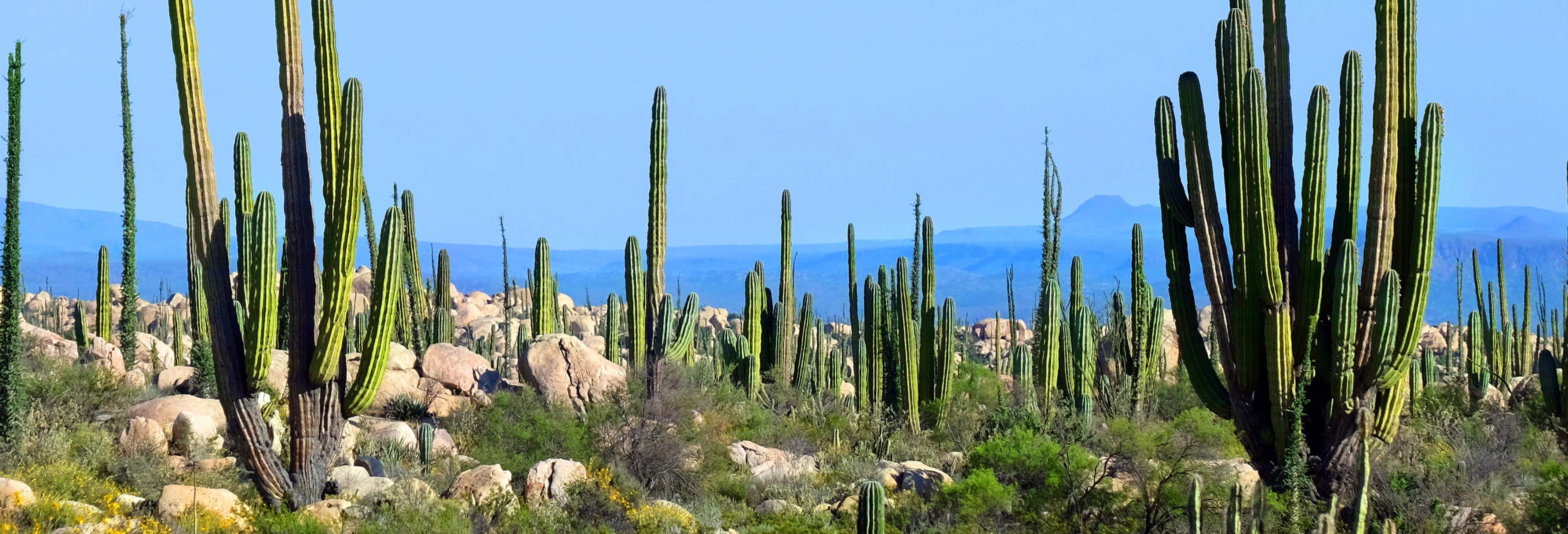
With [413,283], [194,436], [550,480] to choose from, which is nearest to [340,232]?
[550,480]

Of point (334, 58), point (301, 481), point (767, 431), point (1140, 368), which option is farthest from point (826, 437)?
point (334, 58)

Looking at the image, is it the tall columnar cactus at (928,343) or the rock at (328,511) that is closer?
the rock at (328,511)

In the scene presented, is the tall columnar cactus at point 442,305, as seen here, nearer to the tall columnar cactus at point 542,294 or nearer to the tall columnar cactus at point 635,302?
the tall columnar cactus at point 542,294

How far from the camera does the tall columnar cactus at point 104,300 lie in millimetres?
21766

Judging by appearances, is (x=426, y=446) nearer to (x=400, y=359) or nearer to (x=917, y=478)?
(x=400, y=359)

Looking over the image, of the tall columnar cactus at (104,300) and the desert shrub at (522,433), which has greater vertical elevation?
the tall columnar cactus at (104,300)

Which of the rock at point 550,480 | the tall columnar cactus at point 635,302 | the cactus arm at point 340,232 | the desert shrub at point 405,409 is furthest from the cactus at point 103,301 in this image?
the cactus arm at point 340,232

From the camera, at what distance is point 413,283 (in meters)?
21.4

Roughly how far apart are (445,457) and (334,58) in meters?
5.26

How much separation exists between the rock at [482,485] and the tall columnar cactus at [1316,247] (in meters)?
6.89

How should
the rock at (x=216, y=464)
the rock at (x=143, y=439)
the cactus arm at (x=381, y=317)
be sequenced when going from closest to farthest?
1. the cactus arm at (x=381, y=317)
2. the rock at (x=216, y=464)
3. the rock at (x=143, y=439)

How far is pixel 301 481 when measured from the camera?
10984 mm

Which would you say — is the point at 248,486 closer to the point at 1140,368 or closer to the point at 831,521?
the point at 831,521

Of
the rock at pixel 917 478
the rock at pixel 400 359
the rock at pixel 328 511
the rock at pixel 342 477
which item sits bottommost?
the rock at pixel 917 478
